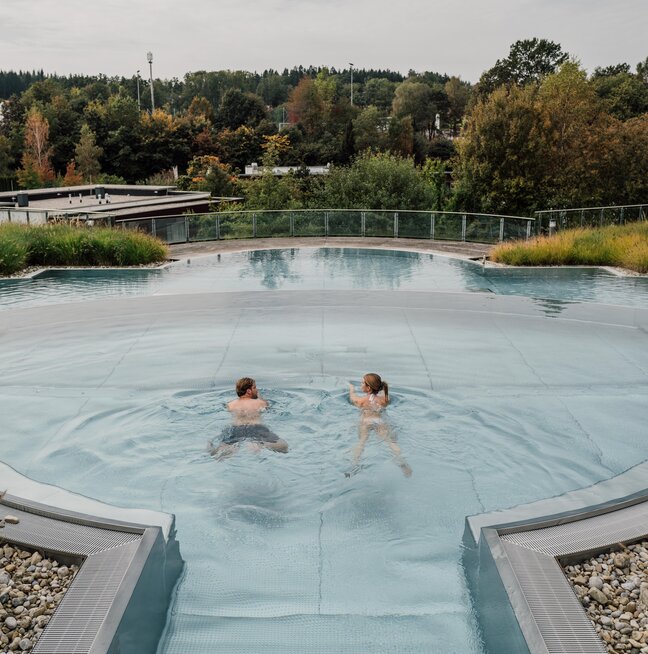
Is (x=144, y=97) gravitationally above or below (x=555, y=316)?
above

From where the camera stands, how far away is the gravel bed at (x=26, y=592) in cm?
410

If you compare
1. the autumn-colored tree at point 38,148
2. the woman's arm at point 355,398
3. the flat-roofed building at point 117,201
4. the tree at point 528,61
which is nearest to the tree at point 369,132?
the tree at point 528,61

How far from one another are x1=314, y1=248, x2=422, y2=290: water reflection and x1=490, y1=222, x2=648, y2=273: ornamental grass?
2.23 meters

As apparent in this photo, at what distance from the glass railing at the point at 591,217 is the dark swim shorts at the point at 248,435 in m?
14.6

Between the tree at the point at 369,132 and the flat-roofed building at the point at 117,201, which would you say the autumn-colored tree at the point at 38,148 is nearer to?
the flat-roofed building at the point at 117,201

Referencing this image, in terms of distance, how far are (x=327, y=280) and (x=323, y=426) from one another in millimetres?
7737

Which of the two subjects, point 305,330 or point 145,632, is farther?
point 305,330

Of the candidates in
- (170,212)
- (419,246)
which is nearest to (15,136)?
(170,212)

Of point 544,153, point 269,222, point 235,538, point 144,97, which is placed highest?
point 144,97

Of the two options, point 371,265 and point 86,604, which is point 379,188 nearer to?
point 371,265

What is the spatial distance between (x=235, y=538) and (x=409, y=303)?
7942 millimetres

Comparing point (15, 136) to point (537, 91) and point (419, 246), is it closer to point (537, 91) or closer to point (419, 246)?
point (537, 91)

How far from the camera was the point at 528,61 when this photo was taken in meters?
74.4

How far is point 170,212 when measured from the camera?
3488cm
